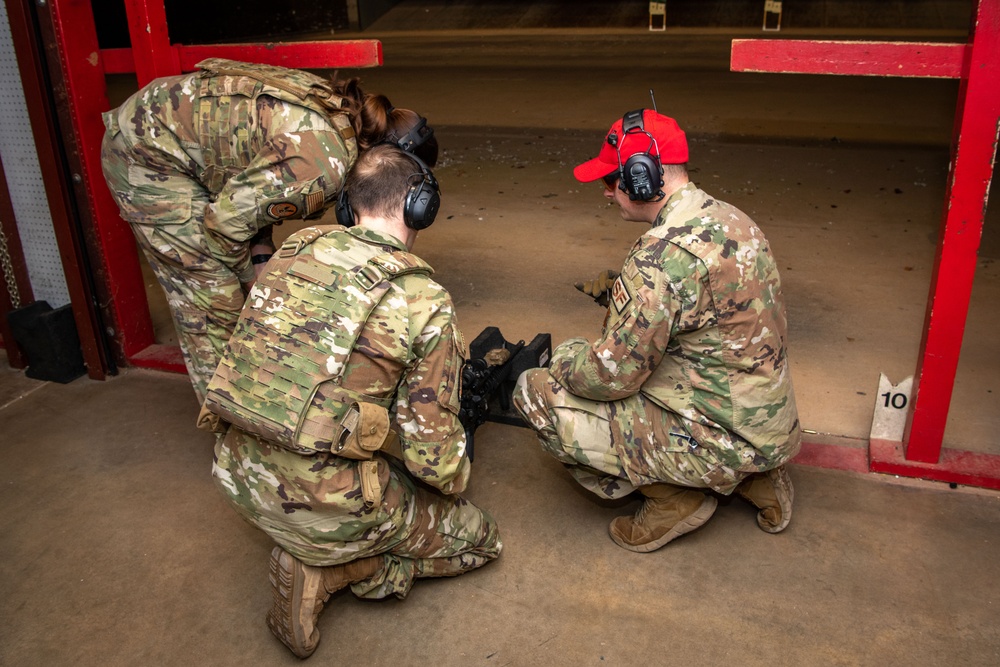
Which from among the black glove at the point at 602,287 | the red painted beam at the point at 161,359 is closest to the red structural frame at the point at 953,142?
the black glove at the point at 602,287

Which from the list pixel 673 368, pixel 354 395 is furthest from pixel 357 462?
pixel 673 368

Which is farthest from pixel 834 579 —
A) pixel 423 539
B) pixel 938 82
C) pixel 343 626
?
pixel 938 82

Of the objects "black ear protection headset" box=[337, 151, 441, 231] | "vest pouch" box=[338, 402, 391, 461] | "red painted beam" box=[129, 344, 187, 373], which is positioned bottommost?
"red painted beam" box=[129, 344, 187, 373]

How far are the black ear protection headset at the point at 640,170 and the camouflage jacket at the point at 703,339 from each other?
0.35 feet

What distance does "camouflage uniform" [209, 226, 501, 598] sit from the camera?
2.11m

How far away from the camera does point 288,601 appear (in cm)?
231

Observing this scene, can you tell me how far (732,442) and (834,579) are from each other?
0.52 m

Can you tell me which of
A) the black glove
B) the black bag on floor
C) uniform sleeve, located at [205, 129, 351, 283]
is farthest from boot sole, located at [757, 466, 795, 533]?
the black bag on floor

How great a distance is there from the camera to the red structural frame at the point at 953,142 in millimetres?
2439

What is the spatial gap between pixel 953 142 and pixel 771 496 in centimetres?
122

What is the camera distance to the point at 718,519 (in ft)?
9.25

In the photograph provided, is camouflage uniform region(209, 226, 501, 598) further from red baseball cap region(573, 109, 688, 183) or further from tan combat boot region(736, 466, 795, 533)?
tan combat boot region(736, 466, 795, 533)

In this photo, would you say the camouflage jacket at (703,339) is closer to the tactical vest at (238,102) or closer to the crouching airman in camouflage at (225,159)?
the crouching airman in camouflage at (225,159)

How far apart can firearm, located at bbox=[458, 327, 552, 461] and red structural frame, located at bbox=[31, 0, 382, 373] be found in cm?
113
